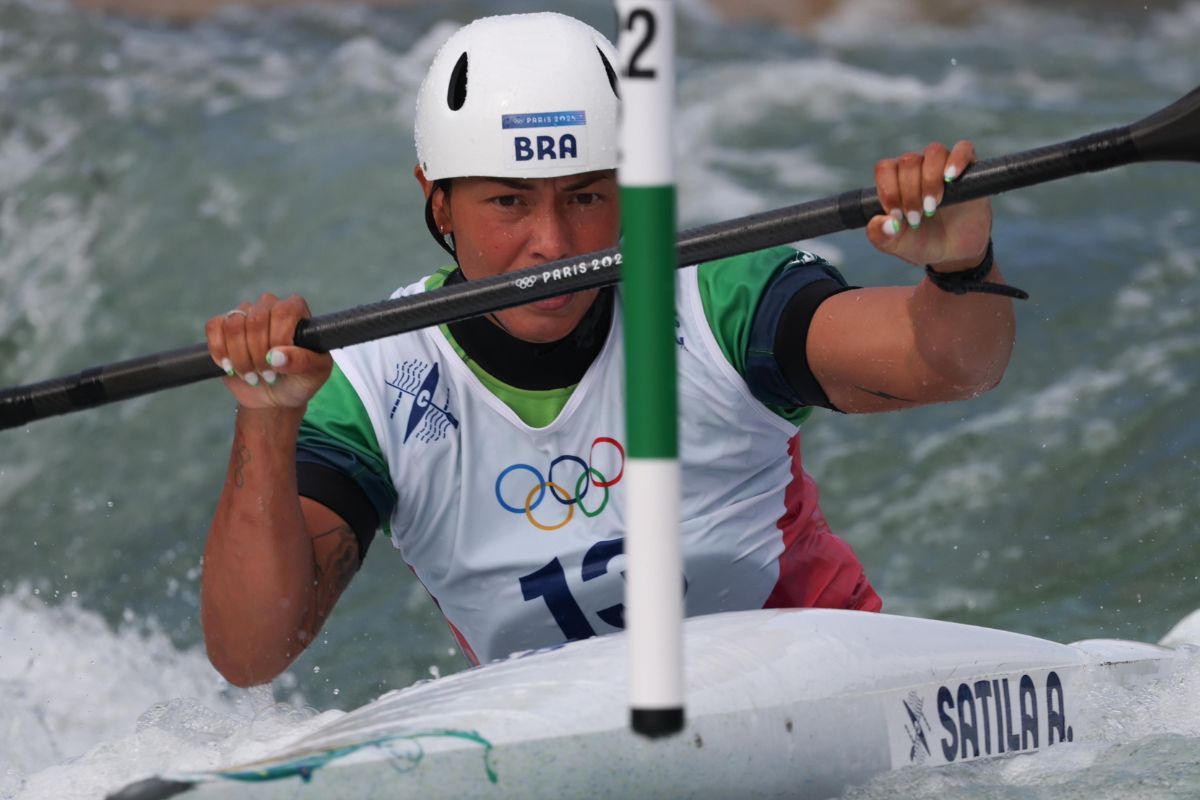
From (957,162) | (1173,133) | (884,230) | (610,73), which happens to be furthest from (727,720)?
(610,73)

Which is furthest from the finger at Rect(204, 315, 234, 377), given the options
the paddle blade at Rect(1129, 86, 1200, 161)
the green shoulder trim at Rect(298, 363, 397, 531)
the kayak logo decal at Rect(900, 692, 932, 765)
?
the paddle blade at Rect(1129, 86, 1200, 161)

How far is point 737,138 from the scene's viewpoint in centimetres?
777

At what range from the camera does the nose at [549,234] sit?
2354 millimetres

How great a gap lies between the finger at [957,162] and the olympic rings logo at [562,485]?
2.37 ft

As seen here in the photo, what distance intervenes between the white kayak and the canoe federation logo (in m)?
0.44

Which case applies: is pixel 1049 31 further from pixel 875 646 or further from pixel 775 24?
pixel 875 646

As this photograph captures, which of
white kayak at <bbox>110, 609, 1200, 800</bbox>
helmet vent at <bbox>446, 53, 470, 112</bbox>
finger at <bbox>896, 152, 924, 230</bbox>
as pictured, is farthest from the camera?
helmet vent at <bbox>446, 53, 470, 112</bbox>

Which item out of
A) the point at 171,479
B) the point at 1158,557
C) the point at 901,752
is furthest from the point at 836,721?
the point at 171,479

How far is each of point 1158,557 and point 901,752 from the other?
8.17 ft

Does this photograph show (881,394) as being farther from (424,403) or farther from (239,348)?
(239,348)

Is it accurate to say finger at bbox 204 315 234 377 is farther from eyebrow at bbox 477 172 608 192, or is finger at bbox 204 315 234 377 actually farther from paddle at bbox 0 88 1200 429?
eyebrow at bbox 477 172 608 192

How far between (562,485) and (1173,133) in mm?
1028

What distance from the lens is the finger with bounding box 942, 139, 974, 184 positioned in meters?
2.01

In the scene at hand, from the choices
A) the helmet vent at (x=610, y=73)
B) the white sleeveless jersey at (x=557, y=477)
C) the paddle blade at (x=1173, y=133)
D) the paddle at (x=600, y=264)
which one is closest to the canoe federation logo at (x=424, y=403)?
the white sleeveless jersey at (x=557, y=477)
